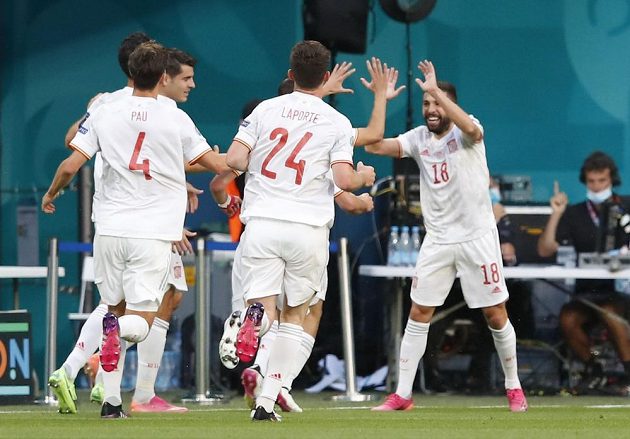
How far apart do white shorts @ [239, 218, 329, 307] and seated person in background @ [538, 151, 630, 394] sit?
452 cm

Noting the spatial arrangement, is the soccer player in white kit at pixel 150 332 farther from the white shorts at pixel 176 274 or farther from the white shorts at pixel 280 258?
the white shorts at pixel 280 258

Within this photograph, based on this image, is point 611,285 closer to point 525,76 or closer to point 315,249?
point 525,76

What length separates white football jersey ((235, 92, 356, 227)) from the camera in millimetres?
8547

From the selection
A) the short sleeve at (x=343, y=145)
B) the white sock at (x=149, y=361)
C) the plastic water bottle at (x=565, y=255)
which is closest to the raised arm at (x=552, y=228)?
the plastic water bottle at (x=565, y=255)

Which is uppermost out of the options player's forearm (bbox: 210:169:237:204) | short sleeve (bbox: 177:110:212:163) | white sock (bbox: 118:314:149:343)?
short sleeve (bbox: 177:110:212:163)

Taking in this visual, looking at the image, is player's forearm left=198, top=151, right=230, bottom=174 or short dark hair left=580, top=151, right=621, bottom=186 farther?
short dark hair left=580, top=151, right=621, bottom=186

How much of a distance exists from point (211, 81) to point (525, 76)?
2.81 m

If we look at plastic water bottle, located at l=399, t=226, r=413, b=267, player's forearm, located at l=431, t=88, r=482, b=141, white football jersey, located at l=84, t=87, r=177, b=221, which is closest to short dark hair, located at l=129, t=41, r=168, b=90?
white football jersey, located at l=84, t=87, r=177, b=221

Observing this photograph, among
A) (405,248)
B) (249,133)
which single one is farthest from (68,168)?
(405,248)

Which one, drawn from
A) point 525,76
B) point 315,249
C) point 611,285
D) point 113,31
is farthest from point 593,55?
point 315,249

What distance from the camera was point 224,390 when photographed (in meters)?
12.8

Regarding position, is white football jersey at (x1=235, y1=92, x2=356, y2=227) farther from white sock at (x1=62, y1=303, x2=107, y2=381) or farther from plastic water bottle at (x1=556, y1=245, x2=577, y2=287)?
plastic water bottle at (x1=556, y1=245, x2=577, y2=287)

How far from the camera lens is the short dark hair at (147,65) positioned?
8.78 m

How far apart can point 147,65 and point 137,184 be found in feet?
2.11
